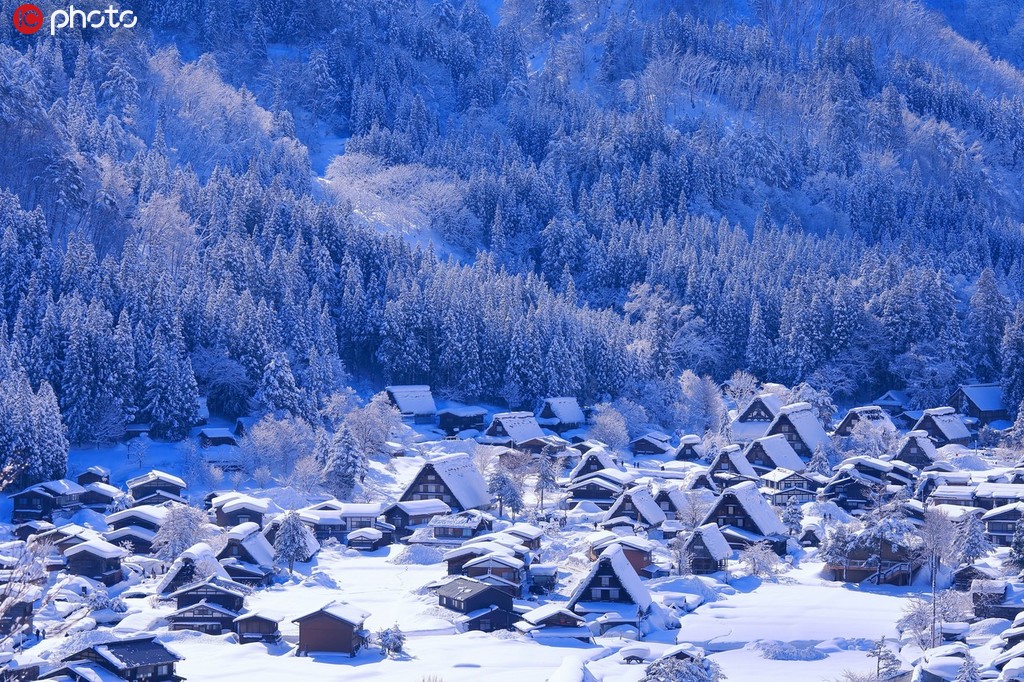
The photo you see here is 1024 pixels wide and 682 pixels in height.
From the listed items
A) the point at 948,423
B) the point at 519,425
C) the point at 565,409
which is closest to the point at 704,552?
the point at 519,425

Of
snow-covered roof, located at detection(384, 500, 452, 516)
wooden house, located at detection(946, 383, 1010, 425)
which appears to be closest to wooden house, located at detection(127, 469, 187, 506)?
snow-covered roof, located at detection(384, 500, 452, 516)

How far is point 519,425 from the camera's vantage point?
7781 cm

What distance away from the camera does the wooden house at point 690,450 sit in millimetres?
77125

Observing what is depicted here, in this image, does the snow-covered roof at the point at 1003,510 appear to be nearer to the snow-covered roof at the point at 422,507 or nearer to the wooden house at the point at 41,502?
the snow-covered roof at the point at 422,507

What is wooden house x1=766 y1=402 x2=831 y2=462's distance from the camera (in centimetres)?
7806

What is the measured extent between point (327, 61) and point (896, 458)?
8989cm

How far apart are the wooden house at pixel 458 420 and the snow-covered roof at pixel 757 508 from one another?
2768 centimetres

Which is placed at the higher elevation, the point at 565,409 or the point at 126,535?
the point at 565,409

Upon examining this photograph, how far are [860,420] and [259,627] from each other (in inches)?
2024

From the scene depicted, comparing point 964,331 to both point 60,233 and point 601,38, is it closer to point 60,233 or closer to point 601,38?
point 60,233

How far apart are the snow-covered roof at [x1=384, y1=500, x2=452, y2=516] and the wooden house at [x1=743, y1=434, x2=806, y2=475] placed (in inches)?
828

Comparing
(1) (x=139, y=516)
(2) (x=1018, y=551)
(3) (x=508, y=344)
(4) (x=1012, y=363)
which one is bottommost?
(1) (x=139, y=516)

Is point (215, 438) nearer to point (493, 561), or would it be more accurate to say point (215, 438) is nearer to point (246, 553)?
point (246, 553)

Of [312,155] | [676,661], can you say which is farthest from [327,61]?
[676,661]
